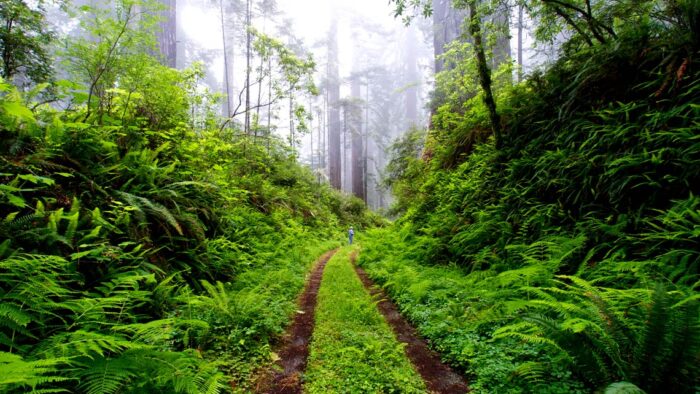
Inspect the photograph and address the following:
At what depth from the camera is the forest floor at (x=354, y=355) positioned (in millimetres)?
2775

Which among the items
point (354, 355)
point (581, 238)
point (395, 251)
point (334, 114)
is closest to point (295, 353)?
point (354, 355)

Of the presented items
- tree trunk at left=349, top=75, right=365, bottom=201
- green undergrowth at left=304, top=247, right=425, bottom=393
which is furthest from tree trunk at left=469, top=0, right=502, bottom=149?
tree trunk at left=349, top=75, right=365, bottom=201

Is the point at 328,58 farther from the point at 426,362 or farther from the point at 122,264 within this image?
the point at 426,362

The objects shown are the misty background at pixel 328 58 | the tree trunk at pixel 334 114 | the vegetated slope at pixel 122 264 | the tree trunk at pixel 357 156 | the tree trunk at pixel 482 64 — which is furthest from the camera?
the tree trunk at pixel 357 156

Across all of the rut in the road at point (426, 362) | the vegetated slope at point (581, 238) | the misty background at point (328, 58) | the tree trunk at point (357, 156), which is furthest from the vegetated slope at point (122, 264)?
the tree trunk at point (357, 156)

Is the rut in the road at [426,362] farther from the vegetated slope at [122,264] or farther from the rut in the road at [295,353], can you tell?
the vegetated slope at [122,264]

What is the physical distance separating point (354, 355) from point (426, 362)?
83 centimetres

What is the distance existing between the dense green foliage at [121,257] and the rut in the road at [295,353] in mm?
220

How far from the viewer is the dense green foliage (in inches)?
85.9

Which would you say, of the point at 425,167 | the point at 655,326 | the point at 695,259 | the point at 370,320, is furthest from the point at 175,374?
the point at 425,167

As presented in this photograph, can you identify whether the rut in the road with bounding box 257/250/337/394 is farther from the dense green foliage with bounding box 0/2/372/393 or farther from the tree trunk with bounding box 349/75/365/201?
the tree trunk with bounding box 349/75/365/201

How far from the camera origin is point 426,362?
3238 mm

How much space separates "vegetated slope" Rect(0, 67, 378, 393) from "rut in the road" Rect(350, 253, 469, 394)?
1735 mm

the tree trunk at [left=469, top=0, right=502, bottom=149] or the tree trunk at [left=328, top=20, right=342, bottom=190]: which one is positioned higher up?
the tree trunk at [left=328, top=20, right=342, bottom=190]
